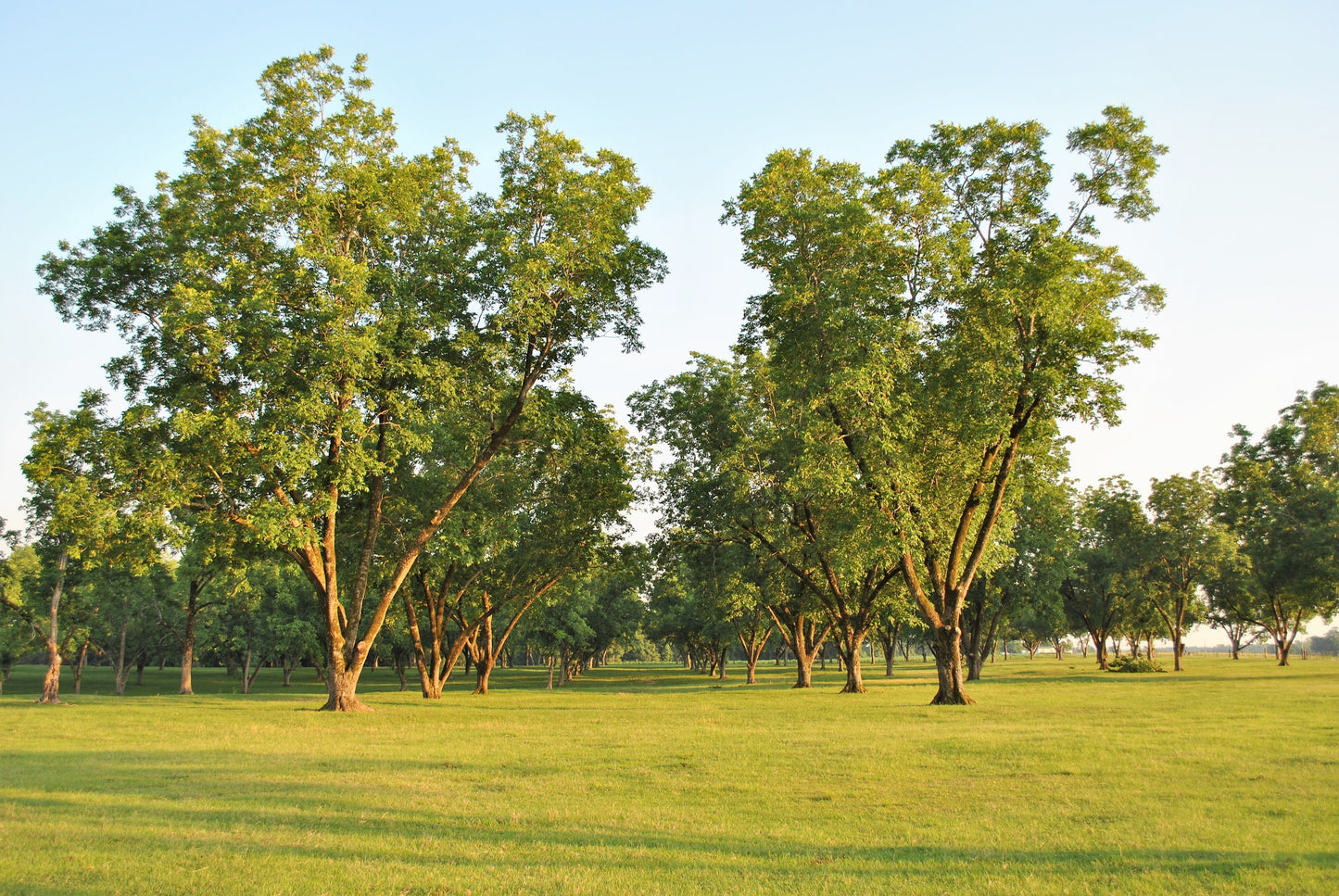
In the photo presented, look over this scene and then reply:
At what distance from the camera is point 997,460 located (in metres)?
30.3

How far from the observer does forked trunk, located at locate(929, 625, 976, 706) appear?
2900 centimetres

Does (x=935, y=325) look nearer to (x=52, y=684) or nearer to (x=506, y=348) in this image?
(x=506, y=348)

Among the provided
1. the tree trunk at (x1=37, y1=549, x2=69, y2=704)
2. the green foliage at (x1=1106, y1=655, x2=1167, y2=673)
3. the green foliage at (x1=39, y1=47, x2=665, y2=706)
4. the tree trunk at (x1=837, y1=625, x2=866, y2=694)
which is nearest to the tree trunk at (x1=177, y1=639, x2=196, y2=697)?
the tree trunk at (x1=37, y1=549, x2=69, y2=704)

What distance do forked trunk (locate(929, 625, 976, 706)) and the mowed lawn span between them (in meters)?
8.20

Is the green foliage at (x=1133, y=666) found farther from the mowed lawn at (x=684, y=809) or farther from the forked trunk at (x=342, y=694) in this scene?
the forked trunk at (x=342, y=694)

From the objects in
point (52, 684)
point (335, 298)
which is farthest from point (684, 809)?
point (52, 684)

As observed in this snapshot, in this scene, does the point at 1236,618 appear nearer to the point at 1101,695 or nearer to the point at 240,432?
the point at 1101,695

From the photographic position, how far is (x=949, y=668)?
29.2 m

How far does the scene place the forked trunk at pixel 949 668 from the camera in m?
29.0

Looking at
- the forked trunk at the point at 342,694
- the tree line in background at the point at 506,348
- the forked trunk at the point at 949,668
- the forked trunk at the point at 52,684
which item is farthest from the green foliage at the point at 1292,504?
the forked trunk at the point at 52,684

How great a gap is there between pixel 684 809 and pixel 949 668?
21.8 meters

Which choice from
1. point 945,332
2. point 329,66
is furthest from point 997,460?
point 329,66

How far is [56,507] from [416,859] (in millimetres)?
22074

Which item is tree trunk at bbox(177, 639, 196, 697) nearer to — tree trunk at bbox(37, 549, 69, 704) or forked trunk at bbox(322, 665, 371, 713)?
tree trunk at bbox(37, 549, 69, 704)
